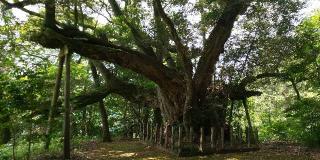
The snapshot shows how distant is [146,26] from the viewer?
15.4m

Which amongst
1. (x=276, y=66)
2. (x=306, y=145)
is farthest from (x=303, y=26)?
(x=306, y=145)

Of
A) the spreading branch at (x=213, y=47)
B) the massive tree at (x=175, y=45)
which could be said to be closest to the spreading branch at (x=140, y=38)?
the massive tree at (x=175, y=45)

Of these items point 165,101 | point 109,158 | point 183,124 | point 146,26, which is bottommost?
point 109,158

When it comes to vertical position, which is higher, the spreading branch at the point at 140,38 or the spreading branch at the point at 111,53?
the spreading branch at the point at 140,38

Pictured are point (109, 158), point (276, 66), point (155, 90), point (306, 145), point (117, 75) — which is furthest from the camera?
point (117, 75)

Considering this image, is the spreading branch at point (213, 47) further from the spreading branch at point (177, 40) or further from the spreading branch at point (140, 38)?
the spreading branch at point (140, 38)

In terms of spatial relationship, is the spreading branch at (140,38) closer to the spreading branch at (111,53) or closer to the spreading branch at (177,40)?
the spreading branch at (111,53)

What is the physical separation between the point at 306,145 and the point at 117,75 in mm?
11534

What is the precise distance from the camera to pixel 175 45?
1519 cm

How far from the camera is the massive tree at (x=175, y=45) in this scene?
13.8 meters

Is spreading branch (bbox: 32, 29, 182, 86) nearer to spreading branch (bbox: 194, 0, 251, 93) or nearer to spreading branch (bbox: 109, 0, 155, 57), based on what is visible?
spreading branch (bbox: 109, 0, 155, 57)

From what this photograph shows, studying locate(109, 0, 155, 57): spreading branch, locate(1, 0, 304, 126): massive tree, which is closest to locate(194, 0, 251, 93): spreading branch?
locate(1, 0, 304, 126): massive tree

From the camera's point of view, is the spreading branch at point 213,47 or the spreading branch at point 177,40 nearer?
the spreading branch at point 177,40

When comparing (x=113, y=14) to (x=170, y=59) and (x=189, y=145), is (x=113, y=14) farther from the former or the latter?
(x=189, y=145)
